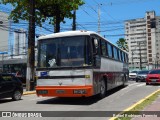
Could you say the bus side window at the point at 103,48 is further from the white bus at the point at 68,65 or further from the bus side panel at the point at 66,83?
the bus side panel at the point at 66,83

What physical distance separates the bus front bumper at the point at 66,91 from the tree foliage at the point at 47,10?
14.1 m

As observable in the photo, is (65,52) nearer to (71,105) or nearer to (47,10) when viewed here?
(71,105)

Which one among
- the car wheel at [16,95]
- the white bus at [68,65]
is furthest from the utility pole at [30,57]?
the white bus at [68,65]

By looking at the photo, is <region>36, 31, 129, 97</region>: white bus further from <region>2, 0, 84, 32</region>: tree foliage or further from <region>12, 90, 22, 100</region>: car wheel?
<region>2, 0, 84, 32</region>: tree foliage

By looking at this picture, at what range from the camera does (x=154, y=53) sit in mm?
121562

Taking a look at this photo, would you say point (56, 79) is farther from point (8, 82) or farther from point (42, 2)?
point (42, 2)

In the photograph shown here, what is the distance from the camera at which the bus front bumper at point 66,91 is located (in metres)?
13.7

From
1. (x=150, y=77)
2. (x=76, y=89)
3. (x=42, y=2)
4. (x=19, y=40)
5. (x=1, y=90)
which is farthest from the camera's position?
(x=19, y=40)

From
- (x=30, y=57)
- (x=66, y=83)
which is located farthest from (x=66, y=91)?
(x=30, y=57)

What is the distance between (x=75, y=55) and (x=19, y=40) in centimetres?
5365

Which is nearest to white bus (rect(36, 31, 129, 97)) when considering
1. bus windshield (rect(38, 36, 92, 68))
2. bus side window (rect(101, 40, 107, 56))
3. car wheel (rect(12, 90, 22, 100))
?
bus windshield (rect(38, 36, 92, 68))

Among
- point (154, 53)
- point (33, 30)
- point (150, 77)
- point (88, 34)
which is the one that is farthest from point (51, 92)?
point (154, 53)

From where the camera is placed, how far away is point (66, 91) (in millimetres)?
13945

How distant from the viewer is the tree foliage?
90.3ft
